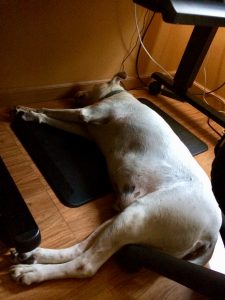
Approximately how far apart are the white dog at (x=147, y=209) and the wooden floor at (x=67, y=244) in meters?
Result: 0.04

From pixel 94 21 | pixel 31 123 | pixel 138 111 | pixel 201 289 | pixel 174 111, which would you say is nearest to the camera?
pixel 201 289

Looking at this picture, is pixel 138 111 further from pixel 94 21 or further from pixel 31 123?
pixel 94 21

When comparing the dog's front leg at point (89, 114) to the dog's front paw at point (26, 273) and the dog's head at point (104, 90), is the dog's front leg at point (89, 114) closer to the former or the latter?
the dog's head at point (104, 90)

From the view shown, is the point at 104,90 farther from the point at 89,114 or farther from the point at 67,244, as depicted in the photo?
the point at 67,244

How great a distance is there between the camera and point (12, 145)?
4.87 feet

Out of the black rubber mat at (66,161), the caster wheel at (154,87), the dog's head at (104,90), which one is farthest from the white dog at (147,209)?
the caster wheel at (154,87)

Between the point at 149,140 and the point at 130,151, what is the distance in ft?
0.30

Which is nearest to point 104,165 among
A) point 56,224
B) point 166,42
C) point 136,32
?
point 56,224

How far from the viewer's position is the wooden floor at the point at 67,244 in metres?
1.01

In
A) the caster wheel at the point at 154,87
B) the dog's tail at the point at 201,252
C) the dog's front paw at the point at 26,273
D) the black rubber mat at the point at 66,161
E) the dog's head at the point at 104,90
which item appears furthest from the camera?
the caster wheel at the point at 154,87

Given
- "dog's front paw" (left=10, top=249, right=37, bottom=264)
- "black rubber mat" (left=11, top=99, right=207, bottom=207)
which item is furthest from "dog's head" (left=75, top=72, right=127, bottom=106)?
"dog's front paw" (left=10, top=249, right=37, bottom=264)

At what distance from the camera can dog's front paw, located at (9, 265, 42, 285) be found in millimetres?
975

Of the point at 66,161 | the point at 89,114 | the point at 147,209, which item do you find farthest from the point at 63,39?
the point at 147,209

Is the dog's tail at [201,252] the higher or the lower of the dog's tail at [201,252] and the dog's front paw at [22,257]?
the higher
